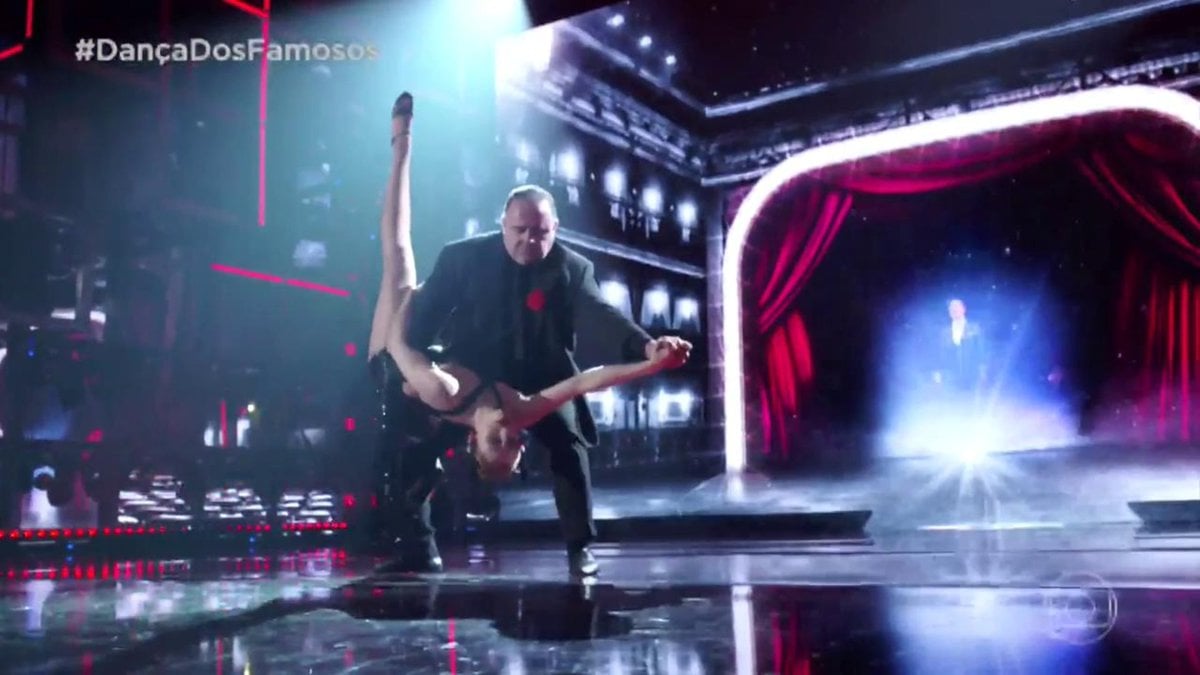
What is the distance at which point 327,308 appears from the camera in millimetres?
5102

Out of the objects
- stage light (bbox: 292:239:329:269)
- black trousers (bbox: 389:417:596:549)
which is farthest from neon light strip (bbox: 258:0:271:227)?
black trousers (bbox: 389:417:596:549)

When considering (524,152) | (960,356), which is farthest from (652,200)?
(960,356)

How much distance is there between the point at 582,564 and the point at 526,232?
1.00 m

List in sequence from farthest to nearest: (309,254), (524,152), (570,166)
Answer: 1. (570,166)
2. (309,254)
3. (524,152)

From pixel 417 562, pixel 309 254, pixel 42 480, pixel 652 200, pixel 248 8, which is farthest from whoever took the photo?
pixel 652 200

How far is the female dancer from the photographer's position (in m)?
2.79

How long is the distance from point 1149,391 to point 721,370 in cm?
238

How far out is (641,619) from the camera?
1835 mm

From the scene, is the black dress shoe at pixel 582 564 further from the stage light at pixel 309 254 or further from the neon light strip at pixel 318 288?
the stage light at pixel 309 254

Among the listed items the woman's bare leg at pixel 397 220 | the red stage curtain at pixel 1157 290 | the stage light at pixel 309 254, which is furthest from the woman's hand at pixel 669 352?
the red stage curtain at pixel 1157 290

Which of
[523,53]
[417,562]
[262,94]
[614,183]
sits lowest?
[417,562]

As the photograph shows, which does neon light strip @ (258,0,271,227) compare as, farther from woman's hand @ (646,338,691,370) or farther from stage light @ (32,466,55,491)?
woman's hand @ (646,338,691,370)

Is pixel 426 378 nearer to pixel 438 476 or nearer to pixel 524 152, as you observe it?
pixel 438 476

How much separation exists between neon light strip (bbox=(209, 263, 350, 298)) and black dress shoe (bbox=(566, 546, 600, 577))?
2.75m
